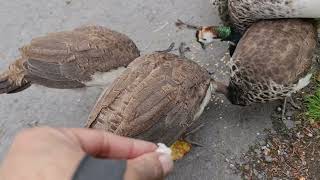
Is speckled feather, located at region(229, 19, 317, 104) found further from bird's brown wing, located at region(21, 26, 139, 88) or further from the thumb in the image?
the thumb

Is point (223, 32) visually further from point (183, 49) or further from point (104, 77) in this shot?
point (104, 77)

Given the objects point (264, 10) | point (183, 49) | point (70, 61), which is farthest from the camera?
point (183, 49)

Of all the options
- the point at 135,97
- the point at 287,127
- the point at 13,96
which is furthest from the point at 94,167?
the point at 13,96

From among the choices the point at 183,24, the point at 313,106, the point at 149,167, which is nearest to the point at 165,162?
the point at 149,167

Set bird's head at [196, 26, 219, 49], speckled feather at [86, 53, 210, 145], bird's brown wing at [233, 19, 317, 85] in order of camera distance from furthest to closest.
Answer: bird's head at [196, 26, 219, 49] < bird's brown wing at [233, 19, 317, 85] < speckled feather at [86, 53, 210, 145]

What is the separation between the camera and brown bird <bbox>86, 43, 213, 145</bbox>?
2.56 meters

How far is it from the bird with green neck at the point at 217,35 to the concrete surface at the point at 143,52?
Answer: 0.09 m

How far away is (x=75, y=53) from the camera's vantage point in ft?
9.65

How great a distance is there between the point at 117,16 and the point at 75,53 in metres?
0.75

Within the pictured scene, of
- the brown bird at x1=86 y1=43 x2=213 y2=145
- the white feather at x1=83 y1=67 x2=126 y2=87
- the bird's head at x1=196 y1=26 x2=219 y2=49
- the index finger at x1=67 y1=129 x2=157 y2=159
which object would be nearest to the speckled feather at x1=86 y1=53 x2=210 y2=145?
the brown bird at x1=86 y1=43 x2=213 y2=145

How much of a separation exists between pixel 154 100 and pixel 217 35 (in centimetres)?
83

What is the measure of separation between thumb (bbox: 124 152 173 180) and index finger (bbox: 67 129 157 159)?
0.22ft

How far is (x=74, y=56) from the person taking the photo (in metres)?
2.93

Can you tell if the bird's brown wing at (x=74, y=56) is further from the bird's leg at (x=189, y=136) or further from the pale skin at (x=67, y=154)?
the pale skin at (x=67, y=154)
